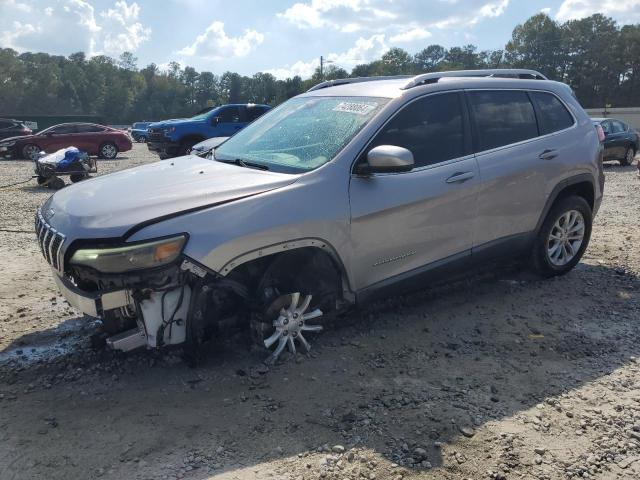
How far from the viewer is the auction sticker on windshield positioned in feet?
13.4

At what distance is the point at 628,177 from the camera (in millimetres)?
14164

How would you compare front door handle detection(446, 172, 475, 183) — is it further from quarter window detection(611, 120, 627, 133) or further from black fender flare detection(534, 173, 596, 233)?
quarter window detection(611, 120, 627, 133)

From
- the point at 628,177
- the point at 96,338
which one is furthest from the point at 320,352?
the point at 628,177

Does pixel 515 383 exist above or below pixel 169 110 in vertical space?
below

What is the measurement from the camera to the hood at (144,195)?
3.15m

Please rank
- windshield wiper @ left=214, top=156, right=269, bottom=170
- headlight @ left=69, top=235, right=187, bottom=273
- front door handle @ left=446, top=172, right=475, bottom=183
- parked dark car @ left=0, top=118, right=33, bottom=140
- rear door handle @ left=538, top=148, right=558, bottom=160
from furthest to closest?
1. parked dark car @ left=0, top=118, right=33, bottom=140
2. rear door handle @ left=538, top=148, right=558, bottom=160
3. front door handle @ left=446, top=172, right=475, bottom=183
4. windshield wiper @ left=214, top=156, right=269, bottom=170
5. headlight @ left=69, top=235, right=187, bottom=273

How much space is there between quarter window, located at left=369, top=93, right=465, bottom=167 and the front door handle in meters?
0.15

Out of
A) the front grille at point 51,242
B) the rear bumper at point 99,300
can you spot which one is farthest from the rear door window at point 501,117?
the front grille at point 51,242

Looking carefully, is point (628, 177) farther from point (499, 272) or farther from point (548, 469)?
point (548, 469)

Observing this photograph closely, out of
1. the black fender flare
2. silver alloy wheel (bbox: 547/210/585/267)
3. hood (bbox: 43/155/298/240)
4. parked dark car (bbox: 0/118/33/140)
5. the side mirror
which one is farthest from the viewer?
parked dark car (bbox: 0/118/33/140)

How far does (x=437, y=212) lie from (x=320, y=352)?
1.35 m

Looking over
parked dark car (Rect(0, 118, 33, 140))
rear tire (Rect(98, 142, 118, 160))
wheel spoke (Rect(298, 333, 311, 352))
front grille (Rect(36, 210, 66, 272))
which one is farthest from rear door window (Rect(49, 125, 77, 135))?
wheel spoke (Rect(298, 333, 311, 352))

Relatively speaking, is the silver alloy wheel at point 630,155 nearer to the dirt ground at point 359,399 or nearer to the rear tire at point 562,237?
the rear tire at point 562,237

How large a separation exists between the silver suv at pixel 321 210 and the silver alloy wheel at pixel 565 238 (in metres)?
0.04
